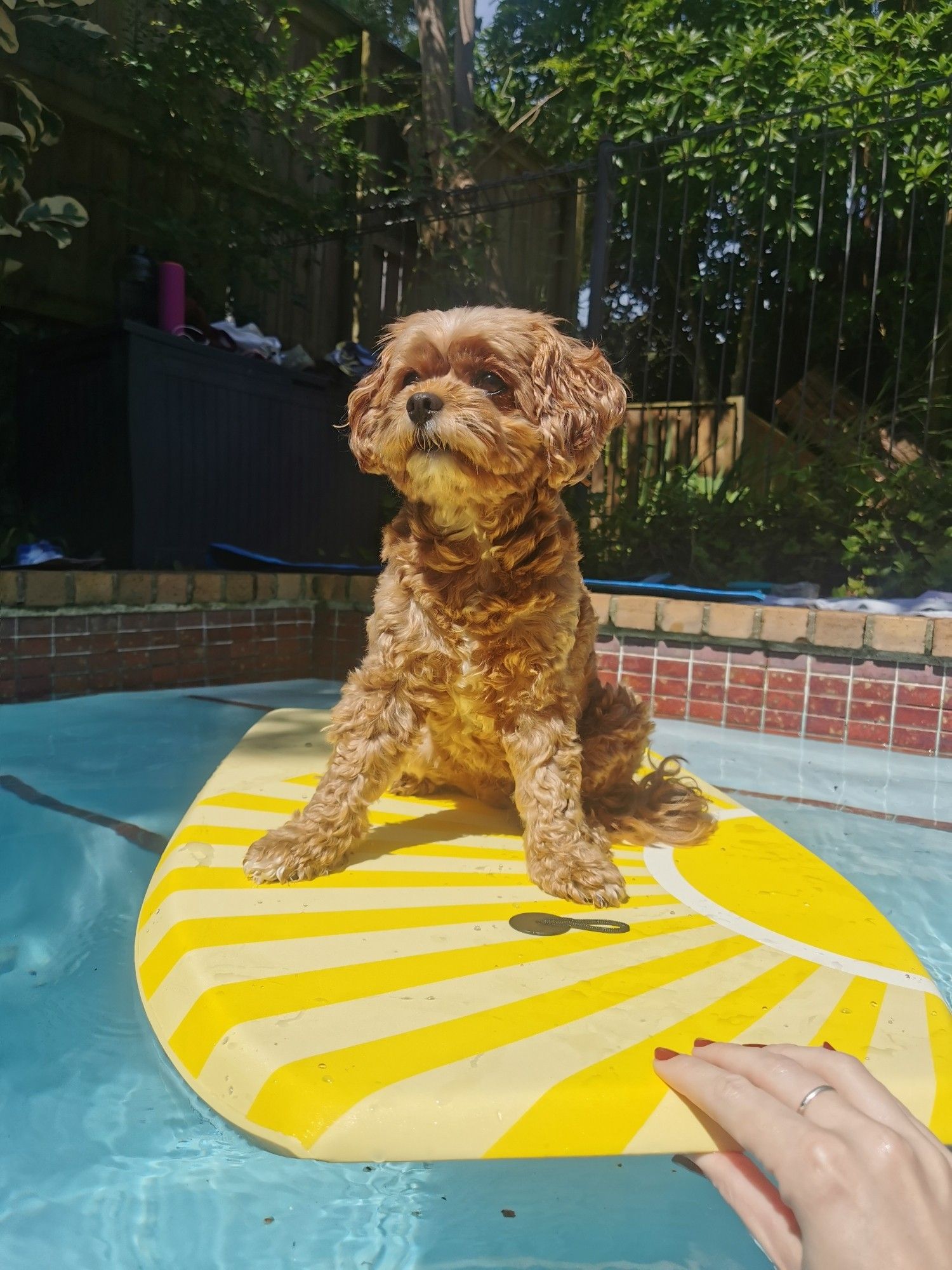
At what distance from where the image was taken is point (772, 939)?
68.5 inches

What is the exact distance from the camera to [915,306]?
7285 millimetres

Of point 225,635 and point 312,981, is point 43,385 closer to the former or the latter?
point 225,635

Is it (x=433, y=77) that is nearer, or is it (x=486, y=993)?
(x=486, y=993)

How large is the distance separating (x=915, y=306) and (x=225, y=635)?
21.1 feet

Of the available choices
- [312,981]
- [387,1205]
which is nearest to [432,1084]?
[387,1205]

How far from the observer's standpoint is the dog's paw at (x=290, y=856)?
6.24 feet

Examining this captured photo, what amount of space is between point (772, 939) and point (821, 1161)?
826mm

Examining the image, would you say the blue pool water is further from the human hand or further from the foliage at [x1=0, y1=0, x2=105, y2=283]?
the foliage at [x1=0, y1=0, x2=105, y2=283]

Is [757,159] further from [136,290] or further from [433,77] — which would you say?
[136,290]

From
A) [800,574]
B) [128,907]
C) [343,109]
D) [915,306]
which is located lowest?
[128,907]

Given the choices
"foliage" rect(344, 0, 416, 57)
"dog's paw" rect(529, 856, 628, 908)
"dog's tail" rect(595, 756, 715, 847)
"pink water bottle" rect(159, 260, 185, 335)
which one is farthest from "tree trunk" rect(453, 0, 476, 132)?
"dog's paw" rect(529, 856, 628, 908)

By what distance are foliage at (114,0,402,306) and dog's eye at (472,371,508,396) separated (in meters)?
4.64

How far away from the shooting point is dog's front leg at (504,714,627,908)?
6.44 ft

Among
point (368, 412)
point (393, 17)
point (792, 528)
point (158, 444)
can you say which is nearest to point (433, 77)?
point (158, 444)
